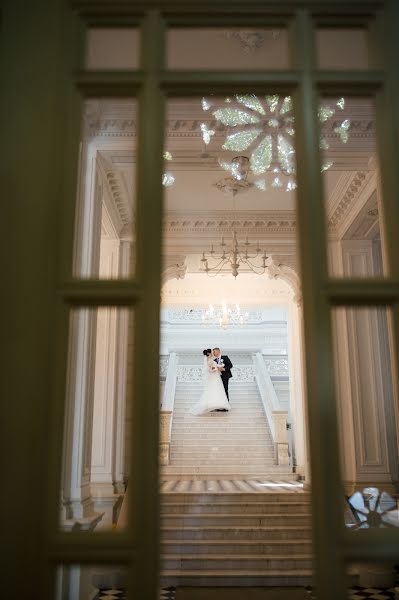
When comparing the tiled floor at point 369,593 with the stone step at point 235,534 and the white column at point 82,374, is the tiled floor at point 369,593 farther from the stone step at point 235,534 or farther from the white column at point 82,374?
the white column at point 82,374

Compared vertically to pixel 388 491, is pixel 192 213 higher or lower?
higher

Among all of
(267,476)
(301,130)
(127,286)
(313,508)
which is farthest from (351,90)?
(267,476)

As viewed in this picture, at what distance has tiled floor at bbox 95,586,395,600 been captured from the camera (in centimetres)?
685

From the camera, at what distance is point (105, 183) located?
24.4 feet

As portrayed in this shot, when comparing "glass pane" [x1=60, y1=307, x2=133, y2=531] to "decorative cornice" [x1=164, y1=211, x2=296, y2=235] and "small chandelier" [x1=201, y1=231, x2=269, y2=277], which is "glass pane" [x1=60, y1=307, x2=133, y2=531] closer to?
"decorative cornice" [x1=164, y1=211, x2=296, y2=235]

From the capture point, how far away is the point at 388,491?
8273 millimetres

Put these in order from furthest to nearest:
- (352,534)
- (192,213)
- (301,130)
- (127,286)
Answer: (192,213), (301,130), (127,286), (352,534)

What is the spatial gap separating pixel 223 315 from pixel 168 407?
3600 mm

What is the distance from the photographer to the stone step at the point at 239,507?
904cm

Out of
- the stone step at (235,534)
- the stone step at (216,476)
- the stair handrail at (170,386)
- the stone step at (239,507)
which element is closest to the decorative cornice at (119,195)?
the stone step at (239,507)

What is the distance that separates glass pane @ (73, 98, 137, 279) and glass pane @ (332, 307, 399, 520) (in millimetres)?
3600

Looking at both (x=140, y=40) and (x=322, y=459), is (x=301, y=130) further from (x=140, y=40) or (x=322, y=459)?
Result: (x=322, y=459)

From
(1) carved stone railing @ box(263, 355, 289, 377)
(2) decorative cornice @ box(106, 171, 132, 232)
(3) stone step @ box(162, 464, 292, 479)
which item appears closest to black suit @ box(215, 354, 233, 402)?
(1) carved stone railing @ box(263, 355, 289, 377)

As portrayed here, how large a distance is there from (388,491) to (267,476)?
4.71 m
